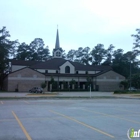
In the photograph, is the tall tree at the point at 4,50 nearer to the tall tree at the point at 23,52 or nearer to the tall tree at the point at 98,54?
the tall tree at the point at 23,52

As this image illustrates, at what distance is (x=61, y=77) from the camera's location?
8081 centimetres

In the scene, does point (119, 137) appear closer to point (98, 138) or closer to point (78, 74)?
point (98, 138)

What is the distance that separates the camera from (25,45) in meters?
121

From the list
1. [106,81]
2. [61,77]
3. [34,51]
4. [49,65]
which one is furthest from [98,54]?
[61,77]

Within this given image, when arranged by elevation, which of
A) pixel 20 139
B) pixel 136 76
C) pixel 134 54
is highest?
pixel 134 54

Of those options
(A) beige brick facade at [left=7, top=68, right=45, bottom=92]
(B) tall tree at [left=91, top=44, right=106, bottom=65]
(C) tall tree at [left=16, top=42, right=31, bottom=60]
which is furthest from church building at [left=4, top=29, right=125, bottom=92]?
(B) tall tree at [left=91, top=44, right=106, bottom=65]

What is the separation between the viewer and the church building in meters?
72.4

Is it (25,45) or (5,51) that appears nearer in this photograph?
(5,51)

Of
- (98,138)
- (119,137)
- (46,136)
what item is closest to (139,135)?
(119,137)

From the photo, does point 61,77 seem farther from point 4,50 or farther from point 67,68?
point 4,50

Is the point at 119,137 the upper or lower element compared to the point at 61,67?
lower

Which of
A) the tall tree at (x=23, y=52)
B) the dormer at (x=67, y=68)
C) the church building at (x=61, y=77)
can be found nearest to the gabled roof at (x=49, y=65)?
the church building at (x=61, y=77)

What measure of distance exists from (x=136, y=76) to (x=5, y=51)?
127ft

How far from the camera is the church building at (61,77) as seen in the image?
7238cm
